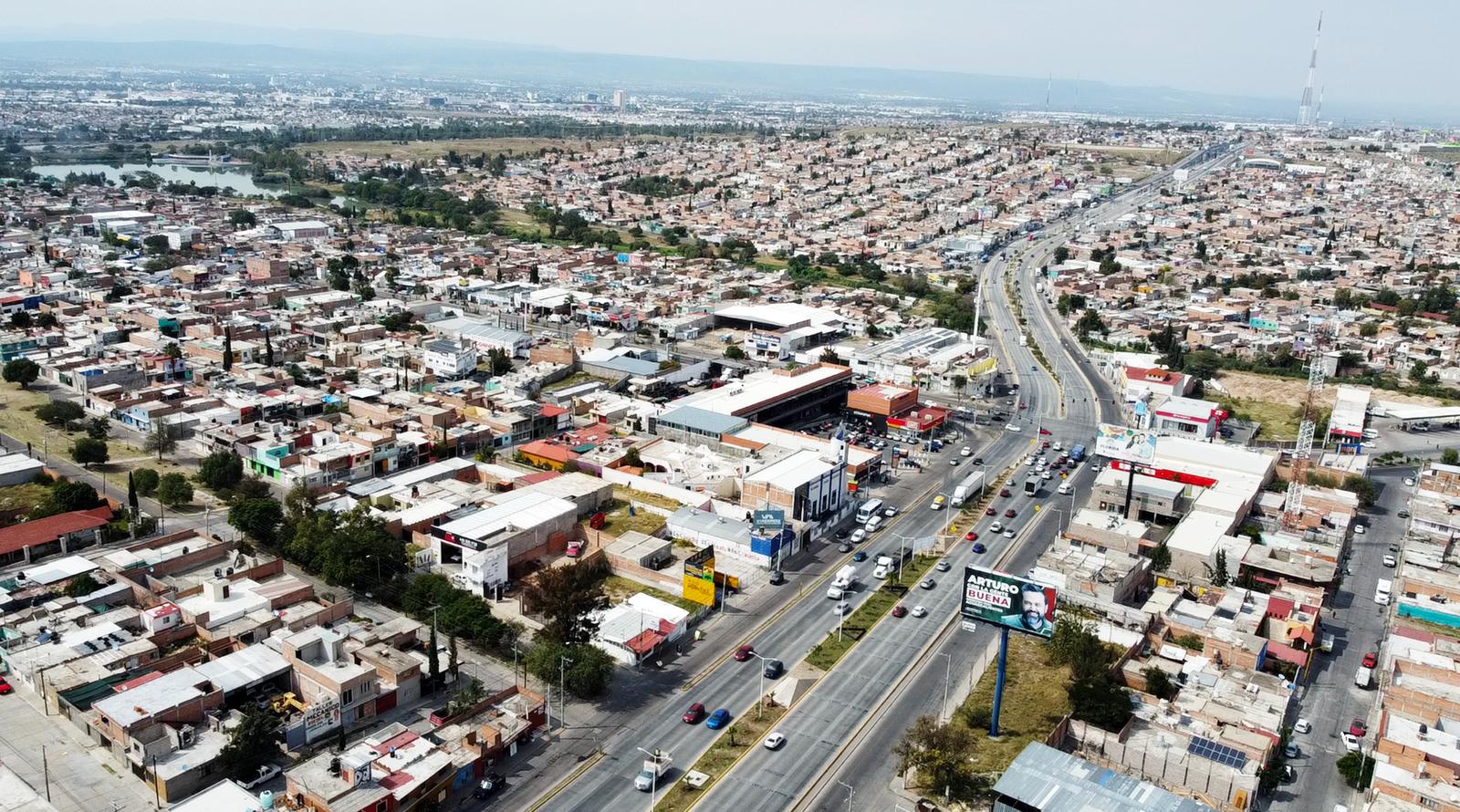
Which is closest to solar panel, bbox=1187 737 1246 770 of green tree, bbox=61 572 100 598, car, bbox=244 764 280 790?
car, bbox=244 764 280 790

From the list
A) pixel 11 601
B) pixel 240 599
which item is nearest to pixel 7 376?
pixel 11 601

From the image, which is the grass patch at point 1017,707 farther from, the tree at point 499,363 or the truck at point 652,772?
the tree at point 499,363

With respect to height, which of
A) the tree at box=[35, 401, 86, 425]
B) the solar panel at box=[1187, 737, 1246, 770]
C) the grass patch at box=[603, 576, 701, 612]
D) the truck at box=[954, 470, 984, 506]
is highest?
the tree at box=[35, 401, 86, 425]

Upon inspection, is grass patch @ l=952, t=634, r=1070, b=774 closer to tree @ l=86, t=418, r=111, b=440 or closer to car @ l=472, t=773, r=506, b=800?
car @ l=472, t=773, r=506, b=800

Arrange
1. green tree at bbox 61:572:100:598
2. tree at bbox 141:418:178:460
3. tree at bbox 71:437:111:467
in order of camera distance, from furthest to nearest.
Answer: tree at bbox 141:418:178:460, tree at bbox 71:437:111:467, green tree at bbox 61:572:100:598

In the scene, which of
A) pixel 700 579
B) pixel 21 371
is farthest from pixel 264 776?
pixel 21 371

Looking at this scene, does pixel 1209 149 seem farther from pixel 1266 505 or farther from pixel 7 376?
pixel 7 376

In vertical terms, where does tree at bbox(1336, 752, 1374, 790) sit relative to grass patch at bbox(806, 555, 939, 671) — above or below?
above
